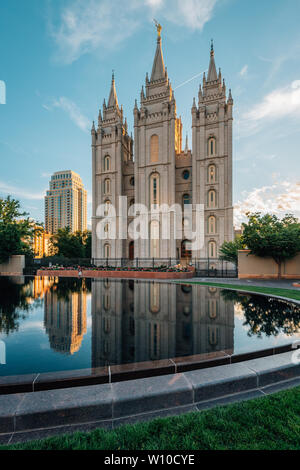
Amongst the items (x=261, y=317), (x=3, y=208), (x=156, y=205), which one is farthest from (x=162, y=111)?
(x=261, y=317)

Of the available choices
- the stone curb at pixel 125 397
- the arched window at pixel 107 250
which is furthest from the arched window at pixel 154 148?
the stone curb at pixel 125 397

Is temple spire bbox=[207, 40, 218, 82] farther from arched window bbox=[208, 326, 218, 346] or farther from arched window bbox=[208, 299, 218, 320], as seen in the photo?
arched window bbox=[208, 326, 218, 346]

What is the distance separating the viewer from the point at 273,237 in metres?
16.2

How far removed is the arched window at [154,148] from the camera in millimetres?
37875

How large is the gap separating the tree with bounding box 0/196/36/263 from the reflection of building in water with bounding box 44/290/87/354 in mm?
19674

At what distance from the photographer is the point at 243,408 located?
8.26ft

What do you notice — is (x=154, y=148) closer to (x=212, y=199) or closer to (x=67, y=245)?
(x=212, y=199)

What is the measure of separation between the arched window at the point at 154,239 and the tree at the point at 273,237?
19.7 m

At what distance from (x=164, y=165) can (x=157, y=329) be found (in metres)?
34.4

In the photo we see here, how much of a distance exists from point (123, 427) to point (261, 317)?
18.9 feet

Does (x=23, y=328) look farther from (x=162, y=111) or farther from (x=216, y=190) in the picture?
(x=162, y=111)

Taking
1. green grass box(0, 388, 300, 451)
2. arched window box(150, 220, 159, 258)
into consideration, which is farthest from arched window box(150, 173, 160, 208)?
green grass box(0, 388, 300, 451)

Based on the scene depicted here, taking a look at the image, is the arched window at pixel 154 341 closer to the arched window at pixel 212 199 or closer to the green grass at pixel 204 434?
the green grass at pixel 204 434

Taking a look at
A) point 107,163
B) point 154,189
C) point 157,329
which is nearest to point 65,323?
point 157,329
